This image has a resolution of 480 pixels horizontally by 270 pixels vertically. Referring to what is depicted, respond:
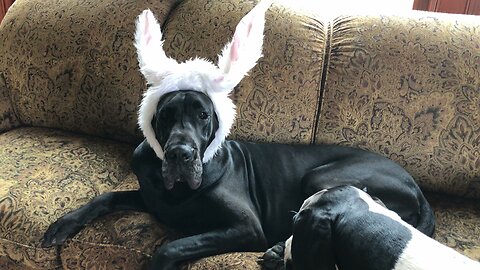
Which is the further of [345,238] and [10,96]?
[10,96]

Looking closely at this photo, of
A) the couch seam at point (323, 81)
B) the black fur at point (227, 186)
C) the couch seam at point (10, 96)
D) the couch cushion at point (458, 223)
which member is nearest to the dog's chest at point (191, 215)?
the black fur at point (227, 186)

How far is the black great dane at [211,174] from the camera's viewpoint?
1.47 meters

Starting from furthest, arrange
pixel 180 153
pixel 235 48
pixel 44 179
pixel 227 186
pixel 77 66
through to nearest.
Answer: pixel 77 66 → pixel 44 179 → pixel 227 186 → pixel 235 48 → pixel 180 153

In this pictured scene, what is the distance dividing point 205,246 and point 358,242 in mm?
444

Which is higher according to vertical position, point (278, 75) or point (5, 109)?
point (278, 75)

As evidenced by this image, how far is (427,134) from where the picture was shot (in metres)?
1.82

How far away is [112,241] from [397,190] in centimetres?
88

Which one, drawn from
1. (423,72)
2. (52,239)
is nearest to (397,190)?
(423,72)

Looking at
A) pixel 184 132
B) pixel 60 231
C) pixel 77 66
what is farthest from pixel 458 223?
pixel 77 66

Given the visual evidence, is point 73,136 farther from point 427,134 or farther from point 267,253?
point 427,134

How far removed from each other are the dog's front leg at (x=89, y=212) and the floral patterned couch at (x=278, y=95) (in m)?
0.03

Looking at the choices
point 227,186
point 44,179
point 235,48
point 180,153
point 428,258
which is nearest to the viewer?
point 428,258

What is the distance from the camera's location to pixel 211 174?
160cm

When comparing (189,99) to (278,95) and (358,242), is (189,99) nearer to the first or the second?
(278,95)
